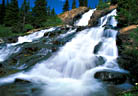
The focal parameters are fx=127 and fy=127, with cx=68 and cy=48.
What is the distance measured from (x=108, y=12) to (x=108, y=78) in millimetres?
19415

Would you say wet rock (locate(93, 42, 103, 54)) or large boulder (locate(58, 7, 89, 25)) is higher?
large boulder (locate(58, 7, 89, 25))

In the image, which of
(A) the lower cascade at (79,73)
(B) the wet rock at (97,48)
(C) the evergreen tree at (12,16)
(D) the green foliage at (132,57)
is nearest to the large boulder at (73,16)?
(C) the evergreen tree at (12,16)

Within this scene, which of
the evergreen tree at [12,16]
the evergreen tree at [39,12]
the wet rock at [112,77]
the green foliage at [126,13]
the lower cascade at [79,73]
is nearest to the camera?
the lower cascade at [79,73]

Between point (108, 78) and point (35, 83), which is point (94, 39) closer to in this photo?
point (108, 78)

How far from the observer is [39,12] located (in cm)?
2802

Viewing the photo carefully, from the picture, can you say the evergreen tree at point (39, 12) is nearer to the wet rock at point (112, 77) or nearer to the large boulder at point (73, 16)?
the large boulder at point (73, 16)

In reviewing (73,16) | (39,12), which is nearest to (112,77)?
(39,12)

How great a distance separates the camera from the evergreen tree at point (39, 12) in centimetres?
2767

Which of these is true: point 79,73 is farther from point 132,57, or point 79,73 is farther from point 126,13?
point 126,13

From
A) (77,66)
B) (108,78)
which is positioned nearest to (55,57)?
(77,66)

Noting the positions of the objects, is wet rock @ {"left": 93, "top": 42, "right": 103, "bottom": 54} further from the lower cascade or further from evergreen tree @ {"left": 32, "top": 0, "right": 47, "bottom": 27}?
evergreen tree @ {"left": 32, "top": 0, "right": 47, "bottom": 27}

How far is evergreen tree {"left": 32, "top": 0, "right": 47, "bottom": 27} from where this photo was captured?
2767cm

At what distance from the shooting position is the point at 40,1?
2861cm

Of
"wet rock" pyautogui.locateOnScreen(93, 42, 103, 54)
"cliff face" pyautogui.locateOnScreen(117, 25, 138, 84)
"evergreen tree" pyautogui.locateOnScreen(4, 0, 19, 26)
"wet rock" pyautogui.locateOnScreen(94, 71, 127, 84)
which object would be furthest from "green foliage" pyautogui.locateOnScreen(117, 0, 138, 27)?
"evergreen tree" pyautogui.locateOnScreen(4, 0, 19, 26)
